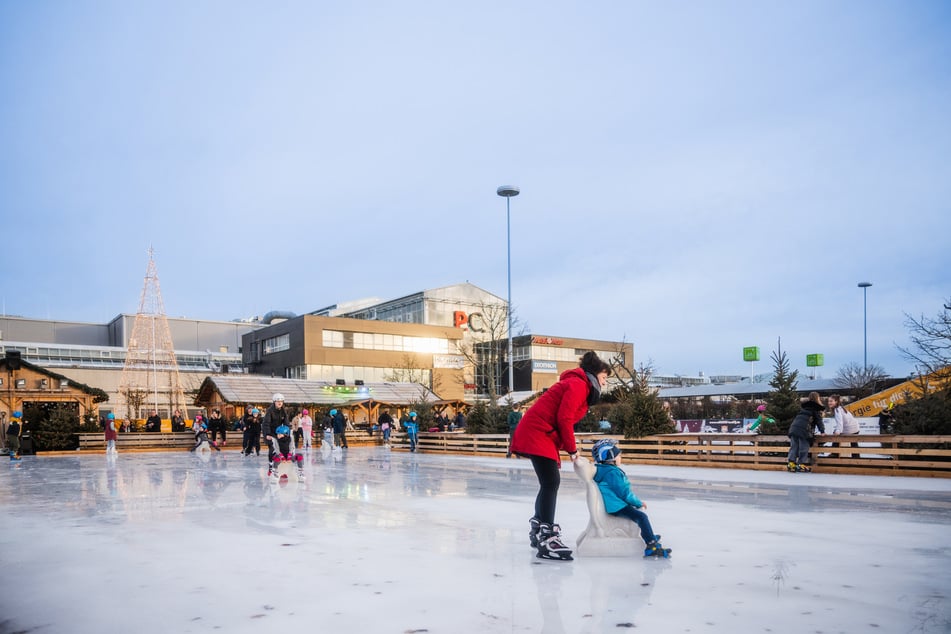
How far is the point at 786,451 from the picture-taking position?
1530cm

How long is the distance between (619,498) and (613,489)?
0.28 feet

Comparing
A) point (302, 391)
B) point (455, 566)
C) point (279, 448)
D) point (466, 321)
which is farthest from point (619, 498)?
point (466, 321)

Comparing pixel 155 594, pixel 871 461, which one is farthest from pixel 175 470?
pixel 871 461

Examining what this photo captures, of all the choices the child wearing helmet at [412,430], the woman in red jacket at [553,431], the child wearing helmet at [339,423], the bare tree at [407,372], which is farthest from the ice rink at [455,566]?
the bare tree at [407,372]

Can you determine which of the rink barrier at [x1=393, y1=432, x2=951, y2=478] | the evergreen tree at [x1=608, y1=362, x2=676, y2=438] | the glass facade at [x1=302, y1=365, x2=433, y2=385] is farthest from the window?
the evergreen tree at [x1=608, y1=362, x2=676, y2=438]

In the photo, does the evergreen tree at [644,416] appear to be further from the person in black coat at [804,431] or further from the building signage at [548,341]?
the building signage at [548,341]

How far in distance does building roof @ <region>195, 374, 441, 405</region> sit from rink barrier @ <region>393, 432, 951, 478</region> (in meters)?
20.3

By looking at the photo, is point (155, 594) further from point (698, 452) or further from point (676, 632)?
point (698, 452)

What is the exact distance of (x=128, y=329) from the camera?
79250 mm

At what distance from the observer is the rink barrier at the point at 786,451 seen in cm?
1316

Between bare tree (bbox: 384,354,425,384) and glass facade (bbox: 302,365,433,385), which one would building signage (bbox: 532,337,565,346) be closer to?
glass facade (bbox: 302,365,433,385)

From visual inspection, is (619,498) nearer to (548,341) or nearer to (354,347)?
(354,347)

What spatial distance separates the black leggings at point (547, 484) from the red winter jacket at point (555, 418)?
0.07m

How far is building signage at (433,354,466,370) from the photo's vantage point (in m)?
67.2
